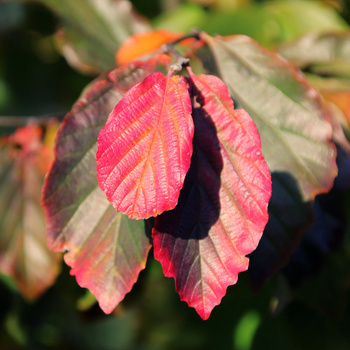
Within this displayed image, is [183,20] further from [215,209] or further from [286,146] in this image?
[215,209]

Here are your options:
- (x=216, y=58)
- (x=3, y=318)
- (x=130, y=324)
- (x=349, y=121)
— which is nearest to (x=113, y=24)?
(x=216, y=58)

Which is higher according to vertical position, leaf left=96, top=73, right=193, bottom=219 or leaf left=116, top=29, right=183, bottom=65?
leaf left=96, top=73, right=193, bottom=219

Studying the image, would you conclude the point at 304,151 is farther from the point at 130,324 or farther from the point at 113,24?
the point at 130,324

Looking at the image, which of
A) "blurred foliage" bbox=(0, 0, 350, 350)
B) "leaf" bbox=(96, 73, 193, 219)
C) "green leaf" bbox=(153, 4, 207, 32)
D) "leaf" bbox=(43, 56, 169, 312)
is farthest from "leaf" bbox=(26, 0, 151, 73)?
"leaf" bbox=(96, 73, 193, 219)

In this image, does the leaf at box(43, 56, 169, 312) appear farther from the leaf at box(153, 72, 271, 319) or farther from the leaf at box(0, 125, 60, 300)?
the leaf at box(0, 125, 60, 300)

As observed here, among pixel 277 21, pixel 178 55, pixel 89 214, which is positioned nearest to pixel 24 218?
pixel 89 214

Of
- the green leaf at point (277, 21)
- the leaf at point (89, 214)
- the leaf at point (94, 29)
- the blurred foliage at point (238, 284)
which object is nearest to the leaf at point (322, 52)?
the blurred foliage at point (238, 284)

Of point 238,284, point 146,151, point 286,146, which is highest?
point 146,151
